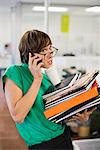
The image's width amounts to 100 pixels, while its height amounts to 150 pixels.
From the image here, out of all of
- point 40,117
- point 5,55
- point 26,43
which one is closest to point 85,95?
point 40,117

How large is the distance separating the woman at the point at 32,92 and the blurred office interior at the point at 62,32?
5.76ft

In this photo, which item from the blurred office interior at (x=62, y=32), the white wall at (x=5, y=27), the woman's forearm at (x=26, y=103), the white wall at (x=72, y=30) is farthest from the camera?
the white wall at (x=5, y=27)

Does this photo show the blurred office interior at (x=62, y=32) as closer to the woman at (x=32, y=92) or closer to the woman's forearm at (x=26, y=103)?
the woman at (x=32, y=92)

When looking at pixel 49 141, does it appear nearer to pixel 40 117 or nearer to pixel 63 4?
pixel 40 117

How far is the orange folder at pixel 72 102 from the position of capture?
0.94 metres

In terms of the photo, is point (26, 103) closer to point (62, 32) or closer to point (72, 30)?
point (62, 32)

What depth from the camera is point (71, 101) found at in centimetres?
94

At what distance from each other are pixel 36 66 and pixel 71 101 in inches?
7.6

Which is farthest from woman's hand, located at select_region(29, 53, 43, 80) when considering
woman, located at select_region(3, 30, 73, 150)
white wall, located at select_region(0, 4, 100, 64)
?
white wall, located at select_region(0, 4, 100, 64)

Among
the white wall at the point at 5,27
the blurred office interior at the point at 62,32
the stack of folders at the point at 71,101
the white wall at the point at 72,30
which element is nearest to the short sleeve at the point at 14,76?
the stack of folders at the point at 71,101

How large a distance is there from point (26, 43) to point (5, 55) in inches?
227

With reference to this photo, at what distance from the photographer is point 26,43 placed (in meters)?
0.93

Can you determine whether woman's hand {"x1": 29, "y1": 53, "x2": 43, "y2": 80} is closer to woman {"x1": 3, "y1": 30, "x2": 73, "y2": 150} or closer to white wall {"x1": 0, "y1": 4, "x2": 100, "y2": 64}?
woman {"x1": 3, "y1": 30, "x2": 73, "y2": 150}

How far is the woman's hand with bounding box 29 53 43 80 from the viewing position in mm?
903
